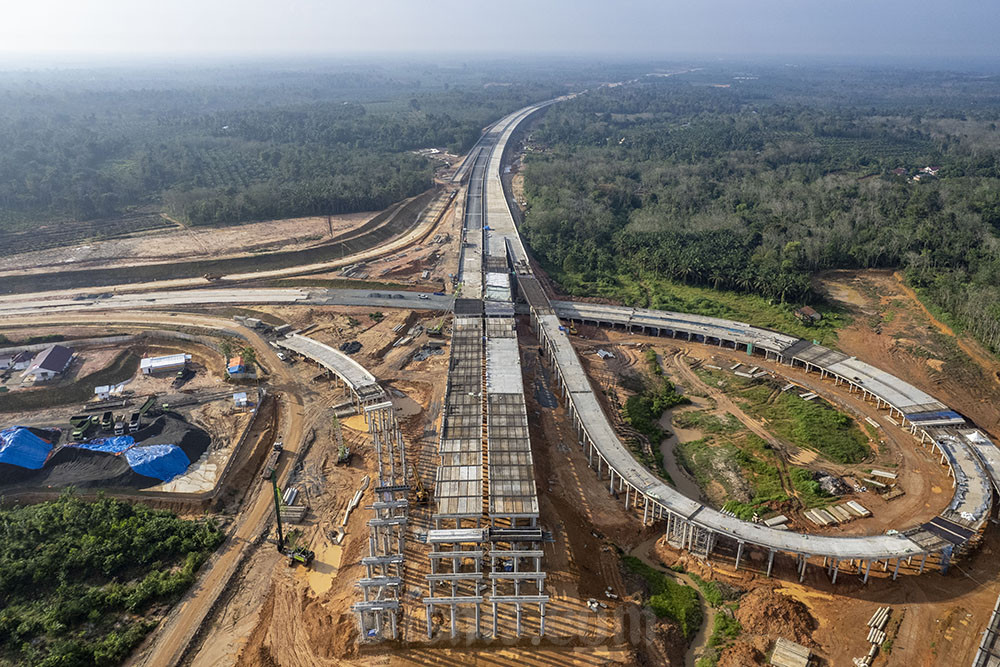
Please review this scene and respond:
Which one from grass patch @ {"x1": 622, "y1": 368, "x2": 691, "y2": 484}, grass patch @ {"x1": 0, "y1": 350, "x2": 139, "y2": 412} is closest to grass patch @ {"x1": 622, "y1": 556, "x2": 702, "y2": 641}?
grass patch @ {"x1": 622, "y1": 368, "x2": 691, "y2": 484}

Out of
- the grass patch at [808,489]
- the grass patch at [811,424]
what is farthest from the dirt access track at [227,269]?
the grass patch at [808,489]

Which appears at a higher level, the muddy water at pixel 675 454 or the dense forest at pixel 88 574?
the dense forest at pixel 88 574

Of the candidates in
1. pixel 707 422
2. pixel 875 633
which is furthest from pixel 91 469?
pixel 875 633

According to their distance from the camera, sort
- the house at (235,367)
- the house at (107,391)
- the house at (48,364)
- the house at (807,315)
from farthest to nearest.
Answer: the house at (807,315) < the house at (48,364) < the house at (235,367) < the house at (107,391)

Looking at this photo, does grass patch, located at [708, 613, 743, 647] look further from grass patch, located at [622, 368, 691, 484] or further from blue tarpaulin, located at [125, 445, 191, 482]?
blue tarpaulin, located at [125, 445, 191, 482]

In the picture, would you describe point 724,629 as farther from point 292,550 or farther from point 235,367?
point 235,367

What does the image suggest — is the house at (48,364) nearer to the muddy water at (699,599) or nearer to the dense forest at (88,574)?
the dense forest at (88,574)

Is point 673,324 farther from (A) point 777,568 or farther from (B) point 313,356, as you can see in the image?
(B) point 313,356
